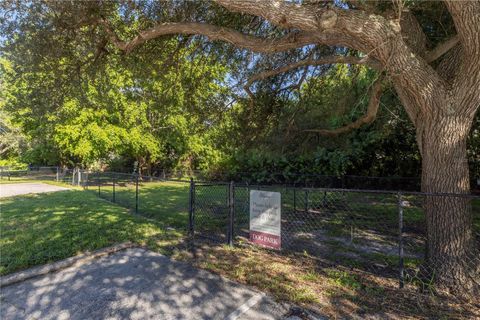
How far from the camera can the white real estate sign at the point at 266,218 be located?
4.51 meters

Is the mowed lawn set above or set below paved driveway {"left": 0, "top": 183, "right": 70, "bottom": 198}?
below

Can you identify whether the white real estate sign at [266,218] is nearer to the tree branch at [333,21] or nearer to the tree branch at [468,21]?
the tree branch at [333,21]

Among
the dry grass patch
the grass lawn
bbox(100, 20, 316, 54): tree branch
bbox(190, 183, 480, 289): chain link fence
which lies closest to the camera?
the dry grass patch

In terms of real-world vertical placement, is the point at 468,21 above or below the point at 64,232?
above

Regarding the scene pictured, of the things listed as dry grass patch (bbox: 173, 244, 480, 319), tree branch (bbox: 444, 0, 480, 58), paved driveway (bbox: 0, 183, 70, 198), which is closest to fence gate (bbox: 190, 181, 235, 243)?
dry grass patch (bbox: 173, 244, 480, 319)

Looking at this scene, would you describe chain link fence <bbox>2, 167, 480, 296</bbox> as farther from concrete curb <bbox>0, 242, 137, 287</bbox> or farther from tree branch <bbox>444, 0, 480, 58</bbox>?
tree branch <bbox>444, 0, 480, 58</bbox>

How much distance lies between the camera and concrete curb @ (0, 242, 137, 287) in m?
3.65

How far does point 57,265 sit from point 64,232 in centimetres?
179

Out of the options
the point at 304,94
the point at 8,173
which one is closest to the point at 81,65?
the point at 304,94

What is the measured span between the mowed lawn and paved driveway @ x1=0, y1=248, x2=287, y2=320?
0.75 m

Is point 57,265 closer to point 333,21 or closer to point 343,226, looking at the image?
point 333,21

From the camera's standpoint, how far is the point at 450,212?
140 inches

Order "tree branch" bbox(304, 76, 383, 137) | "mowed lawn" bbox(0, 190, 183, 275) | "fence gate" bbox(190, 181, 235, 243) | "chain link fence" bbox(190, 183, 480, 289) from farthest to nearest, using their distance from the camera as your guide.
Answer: "fence gate" bbox(190, 181, 235, 243)
"tree branch" bbox(304, 76, 383, 137)
"mowed lawn" bbox(0, 190, 183, 275)
"chain link fence" bbox(190, 183, 480, 289)

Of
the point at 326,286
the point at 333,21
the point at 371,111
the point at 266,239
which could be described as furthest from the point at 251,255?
the point at 333,21
